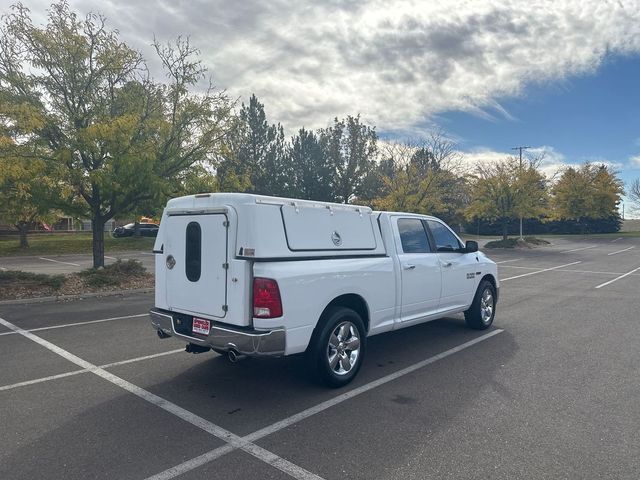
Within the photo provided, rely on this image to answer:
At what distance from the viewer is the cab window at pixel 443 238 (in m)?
6.41

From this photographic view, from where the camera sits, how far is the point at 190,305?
4586 mm

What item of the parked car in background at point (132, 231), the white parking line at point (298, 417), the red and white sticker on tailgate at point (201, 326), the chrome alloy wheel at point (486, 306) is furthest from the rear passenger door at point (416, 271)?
the parked car in background at point (132, 231)

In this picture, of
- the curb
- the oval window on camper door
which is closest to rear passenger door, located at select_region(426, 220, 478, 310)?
the oval window on camper door

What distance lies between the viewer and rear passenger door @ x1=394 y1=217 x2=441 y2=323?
18.5 feet

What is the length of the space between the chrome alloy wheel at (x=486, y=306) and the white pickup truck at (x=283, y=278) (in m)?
1.90

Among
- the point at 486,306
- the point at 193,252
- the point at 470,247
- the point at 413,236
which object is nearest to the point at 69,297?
the point at 193,252

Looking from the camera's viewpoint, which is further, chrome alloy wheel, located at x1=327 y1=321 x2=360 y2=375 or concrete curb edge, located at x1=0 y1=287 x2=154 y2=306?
concrete curb edge, located at x1=0 y1=287 x2=154 y2=306

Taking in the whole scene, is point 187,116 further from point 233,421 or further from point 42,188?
point 233,421

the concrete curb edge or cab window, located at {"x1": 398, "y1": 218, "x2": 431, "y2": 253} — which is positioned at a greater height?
cab window, located at {"x1": 398, "y1": 218, "x2": 431, "y2": 253}

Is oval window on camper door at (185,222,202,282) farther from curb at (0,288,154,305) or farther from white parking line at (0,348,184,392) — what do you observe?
curb at (0,288,154,305)

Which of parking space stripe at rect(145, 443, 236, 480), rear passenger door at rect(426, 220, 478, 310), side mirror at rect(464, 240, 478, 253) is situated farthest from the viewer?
side mirror at rect(464, 240, 478, 253)

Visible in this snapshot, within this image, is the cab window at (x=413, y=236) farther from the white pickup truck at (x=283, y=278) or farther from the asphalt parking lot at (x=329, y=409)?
the asphalt parking lot at (x=329, y=409)

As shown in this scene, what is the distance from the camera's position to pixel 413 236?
19.7ft

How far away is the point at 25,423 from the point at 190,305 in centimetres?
169
